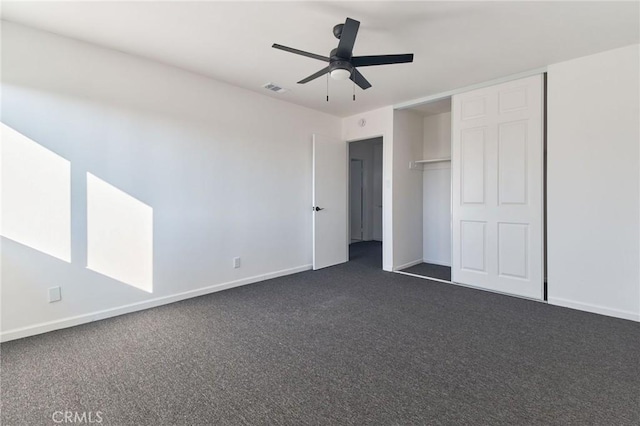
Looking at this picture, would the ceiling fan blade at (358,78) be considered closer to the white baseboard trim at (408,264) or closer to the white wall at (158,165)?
the white wall at (158,165)

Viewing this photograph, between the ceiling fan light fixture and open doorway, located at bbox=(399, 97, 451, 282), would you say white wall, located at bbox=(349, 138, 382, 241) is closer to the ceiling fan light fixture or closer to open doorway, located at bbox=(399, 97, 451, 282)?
open doorway, located at bbox=(399, 97, 451, 282)

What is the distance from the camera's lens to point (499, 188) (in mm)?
3674

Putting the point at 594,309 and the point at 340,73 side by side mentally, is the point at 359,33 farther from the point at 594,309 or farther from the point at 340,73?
the point at 594,309

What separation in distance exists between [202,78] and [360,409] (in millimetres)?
3765

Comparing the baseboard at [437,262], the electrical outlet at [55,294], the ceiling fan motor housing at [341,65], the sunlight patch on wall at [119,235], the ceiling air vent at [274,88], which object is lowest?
the baseboard at [437,262]

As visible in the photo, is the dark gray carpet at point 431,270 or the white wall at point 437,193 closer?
Result: the dark gray carpet at point 431,270

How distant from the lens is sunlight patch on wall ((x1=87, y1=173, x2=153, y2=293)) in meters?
2.86

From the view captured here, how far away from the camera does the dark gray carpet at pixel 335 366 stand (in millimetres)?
1651

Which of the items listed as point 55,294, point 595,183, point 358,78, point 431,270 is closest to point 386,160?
point 431,270

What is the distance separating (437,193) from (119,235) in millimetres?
4775

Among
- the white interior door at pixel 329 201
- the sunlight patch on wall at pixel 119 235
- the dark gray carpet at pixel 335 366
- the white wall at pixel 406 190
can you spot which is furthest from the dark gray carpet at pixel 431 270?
the sunlight patch on wall at pixel 119 235

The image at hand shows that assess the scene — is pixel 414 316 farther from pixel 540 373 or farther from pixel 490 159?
pixel 490 159

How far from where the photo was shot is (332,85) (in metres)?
3.77

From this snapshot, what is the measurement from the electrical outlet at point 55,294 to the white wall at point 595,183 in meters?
5.01
